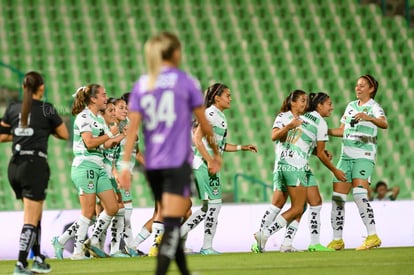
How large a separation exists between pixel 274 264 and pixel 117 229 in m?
3.29

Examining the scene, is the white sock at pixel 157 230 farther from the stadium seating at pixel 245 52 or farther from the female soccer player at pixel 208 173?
the stadium seating at pixel 245 52

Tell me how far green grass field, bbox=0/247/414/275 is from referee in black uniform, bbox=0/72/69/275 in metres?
0.82

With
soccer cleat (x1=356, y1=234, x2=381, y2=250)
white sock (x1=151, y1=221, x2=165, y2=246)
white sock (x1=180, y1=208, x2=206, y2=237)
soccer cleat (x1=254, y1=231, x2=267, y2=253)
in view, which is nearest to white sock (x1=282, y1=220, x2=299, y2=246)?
soccer cleat (x1=254, y1=231, x2=267, y2=253)

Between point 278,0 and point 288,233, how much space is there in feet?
31.1

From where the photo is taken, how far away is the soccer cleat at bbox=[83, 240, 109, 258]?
13223mm

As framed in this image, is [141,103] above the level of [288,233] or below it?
above

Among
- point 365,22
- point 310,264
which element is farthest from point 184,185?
point 365,22

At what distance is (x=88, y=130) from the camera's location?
12461 millimetres

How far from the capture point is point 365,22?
21.8 metres

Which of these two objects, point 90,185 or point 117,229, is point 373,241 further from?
point 90,185

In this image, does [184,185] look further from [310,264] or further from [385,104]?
[385,104]

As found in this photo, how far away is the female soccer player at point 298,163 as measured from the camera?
13.3 m

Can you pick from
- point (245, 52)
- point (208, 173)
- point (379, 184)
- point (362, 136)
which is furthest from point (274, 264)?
point (245, 52)

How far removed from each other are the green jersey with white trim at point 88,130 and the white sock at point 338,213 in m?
3.15
